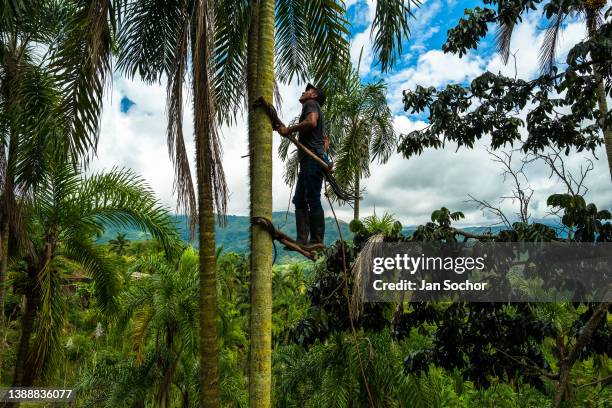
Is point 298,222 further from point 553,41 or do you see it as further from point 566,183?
point 553,41

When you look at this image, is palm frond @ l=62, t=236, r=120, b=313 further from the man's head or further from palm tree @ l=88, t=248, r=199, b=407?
the man's head

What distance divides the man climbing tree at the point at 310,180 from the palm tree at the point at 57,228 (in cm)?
544

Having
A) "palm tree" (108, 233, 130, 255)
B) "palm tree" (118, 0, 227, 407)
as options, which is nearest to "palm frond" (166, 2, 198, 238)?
"palm tree" (118, 0, 227, 407)

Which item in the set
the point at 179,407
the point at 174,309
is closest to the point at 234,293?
the point at 179,407

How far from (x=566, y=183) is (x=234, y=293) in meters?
19.3

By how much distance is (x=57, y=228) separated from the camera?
927 cm

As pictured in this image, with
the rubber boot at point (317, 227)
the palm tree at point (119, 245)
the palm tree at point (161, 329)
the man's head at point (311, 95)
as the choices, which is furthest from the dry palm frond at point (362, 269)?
the palm tree at point (119, 245)

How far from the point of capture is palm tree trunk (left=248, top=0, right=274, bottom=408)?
3510mm

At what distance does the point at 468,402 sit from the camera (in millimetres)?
10617

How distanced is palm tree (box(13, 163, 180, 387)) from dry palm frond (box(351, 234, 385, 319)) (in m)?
5.40

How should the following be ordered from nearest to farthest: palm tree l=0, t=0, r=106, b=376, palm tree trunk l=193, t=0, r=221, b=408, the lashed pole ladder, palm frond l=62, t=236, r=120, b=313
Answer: the lashed pole ladder → palm tree trunk l=193, t=0, r=221, b=408 → palm tree l=0, t=0, r=106, b=376 → palm frond l=62, t=236, r=120, b=313

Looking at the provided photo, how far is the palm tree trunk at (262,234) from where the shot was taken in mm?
3510

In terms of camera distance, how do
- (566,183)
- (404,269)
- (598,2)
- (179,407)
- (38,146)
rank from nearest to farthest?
(404,269) < (566,183) < (38,146) < (598,2) < (179,407)

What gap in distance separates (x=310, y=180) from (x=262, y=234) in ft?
2.25
